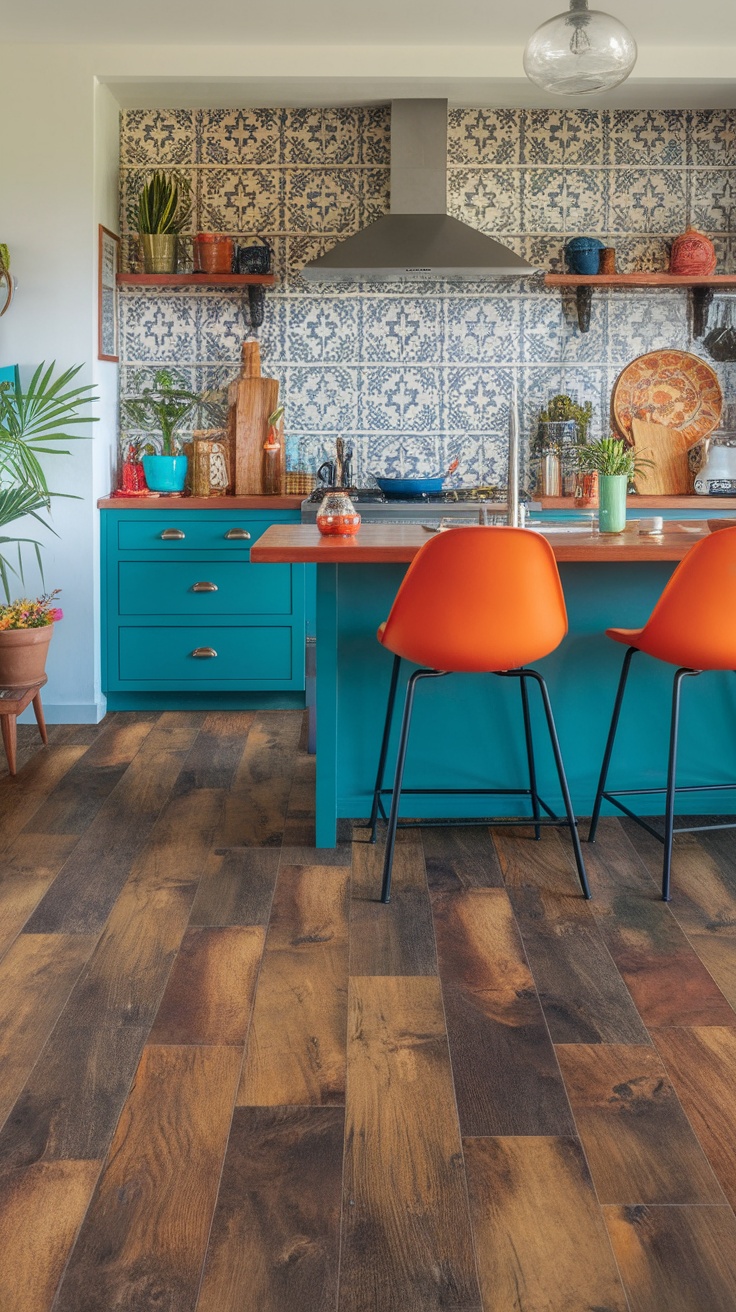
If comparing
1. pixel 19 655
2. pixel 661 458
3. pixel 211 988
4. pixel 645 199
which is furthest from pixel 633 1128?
pixel 645 199

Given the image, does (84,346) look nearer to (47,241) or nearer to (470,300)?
(47,241)

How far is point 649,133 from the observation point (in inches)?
204

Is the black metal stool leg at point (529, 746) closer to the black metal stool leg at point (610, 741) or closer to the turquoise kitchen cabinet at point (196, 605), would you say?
the black metal stool leg at point (610, 741)

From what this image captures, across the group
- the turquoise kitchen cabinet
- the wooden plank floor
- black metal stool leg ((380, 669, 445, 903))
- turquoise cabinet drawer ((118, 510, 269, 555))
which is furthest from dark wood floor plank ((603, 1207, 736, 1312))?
turquoise cabinet drawer ((118, 510, 269, 555))

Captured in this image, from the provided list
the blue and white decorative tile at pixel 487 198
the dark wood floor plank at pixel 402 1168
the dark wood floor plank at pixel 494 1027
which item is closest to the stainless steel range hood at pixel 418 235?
the blue and white decorative tile at pixel 487 198

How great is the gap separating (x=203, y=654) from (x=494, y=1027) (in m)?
2.87

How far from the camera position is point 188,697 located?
5020mm

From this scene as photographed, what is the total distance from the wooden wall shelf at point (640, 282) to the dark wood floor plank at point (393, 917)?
9.23 ft

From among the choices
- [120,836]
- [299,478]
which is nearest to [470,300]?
[299,478]

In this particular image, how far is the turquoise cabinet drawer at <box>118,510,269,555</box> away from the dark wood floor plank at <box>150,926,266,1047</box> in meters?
2.40

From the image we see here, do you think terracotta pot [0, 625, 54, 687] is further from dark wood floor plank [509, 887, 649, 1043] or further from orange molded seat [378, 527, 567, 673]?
dark wood floor plank [509, 887, 649, 1043]

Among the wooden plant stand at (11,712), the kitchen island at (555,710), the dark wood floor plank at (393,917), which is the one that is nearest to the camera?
the dark wood floor plank at (393,917)

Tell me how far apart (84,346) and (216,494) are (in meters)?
0.85

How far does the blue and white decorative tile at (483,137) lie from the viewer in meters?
5.16
